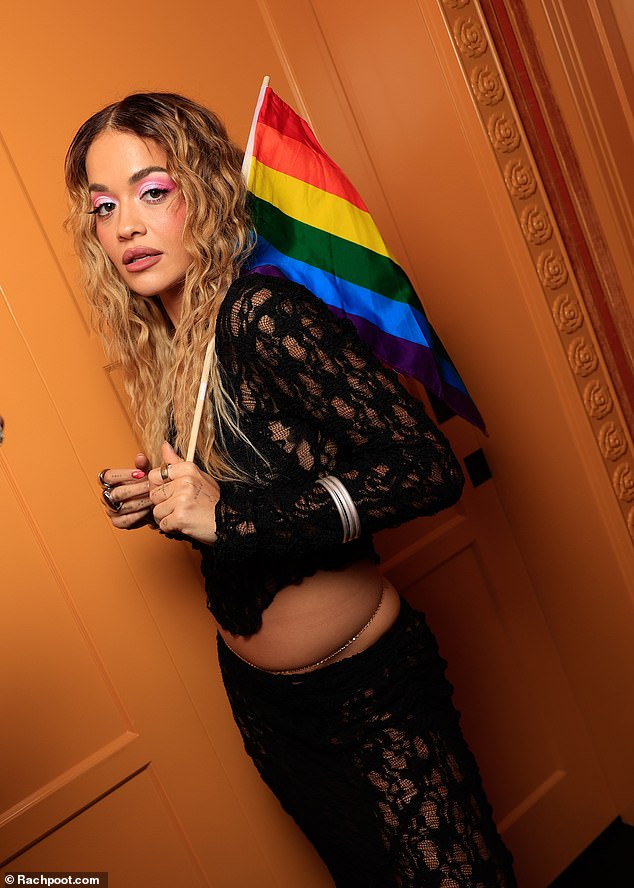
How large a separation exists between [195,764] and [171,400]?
0.92m

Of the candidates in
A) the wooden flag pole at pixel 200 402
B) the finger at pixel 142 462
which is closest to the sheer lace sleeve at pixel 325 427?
the wooden flag pole at pixel 200 402

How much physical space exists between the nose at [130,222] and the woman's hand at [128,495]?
1.48 ft

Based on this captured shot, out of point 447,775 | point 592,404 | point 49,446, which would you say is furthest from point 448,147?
point 447,775

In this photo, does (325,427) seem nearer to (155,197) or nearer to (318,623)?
(318,623)

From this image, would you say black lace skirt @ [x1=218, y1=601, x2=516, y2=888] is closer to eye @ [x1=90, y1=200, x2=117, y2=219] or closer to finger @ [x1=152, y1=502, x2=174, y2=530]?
finger @ [x1=152, y1=502, x2=174, y2=530]

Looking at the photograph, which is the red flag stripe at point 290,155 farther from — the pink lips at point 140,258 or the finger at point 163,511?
the finger at point 163,511

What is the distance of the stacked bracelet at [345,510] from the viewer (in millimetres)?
1465

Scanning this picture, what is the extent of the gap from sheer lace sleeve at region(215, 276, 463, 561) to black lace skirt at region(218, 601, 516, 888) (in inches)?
12.0

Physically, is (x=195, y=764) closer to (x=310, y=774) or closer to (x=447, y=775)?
(x=310, y=774)

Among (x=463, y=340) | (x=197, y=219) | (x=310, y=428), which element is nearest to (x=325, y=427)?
(x=310, y=428)

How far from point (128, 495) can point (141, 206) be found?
566 mm

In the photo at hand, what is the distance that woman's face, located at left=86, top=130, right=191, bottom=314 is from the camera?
1.63 metres

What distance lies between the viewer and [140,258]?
5.46ft

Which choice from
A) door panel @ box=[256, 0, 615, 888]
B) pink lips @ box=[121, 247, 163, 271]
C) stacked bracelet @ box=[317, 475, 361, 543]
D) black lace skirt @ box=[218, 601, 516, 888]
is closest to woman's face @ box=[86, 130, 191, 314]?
pink lips @ box=[121, 247, 163, 271]
